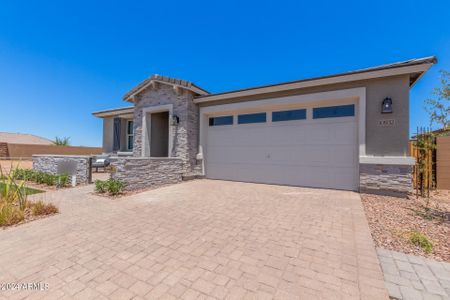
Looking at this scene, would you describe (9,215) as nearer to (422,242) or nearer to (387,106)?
(422,242)

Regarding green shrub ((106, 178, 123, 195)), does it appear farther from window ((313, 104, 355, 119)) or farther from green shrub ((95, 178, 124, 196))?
window ((313, 104, 355, 119))

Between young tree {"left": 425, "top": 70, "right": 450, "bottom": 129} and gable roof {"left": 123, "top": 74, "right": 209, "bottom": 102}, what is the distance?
8.01m

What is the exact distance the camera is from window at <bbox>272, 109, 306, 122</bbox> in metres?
7.45

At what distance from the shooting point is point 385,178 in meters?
5.98

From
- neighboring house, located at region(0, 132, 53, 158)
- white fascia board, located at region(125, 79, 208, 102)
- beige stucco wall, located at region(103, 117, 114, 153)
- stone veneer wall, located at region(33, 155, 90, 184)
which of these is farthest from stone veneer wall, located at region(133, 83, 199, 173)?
neighboring house, located at region(0, 132, 53, 158)

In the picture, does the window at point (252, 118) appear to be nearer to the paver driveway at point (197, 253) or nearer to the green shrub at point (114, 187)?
the paver driveway at point (197, 253)

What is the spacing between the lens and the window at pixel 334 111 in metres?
6.67

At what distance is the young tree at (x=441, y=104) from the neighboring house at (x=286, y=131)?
862mm

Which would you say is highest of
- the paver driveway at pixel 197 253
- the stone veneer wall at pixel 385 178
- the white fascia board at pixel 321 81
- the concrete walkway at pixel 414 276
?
the white fascia board at pixel 321 81

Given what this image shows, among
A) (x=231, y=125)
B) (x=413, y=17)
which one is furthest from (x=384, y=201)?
(x=413, y=17)

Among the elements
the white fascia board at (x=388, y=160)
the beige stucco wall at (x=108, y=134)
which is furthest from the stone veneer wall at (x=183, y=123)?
the white fascia board at (x=388, y=160)

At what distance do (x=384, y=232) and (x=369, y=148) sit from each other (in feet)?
12.0

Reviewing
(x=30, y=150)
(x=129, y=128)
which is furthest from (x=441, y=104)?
(x=30, y=150)

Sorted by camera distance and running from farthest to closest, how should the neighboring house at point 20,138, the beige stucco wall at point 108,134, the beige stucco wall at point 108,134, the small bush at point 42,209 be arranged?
the neighboring house at point 20,138 → the beige stucco wall at point 108,134 → the beige stucco wall at point 108,134 → the small bush at point 42,209
